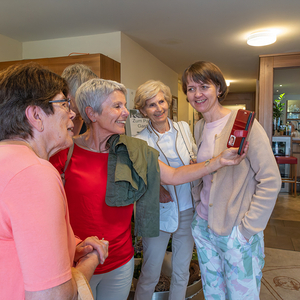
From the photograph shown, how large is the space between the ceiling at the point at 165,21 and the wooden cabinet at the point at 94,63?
47cm

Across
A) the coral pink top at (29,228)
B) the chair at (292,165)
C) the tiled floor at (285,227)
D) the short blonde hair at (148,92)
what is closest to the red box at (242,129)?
the coral pink top at (29,228)

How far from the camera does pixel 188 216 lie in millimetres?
1916

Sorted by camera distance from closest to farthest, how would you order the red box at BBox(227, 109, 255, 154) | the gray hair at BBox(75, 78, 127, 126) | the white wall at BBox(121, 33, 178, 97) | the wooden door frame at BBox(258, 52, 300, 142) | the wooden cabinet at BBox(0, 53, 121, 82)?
the red box at BBox(227, 109, 255, 154) < the gray hair at BBox(75, 78, 127, 126) < the wooden cabinet at BBox(0, 53, 121, 82) < the white wall at BBox(121, 33, 178, 97) < the wooden door frame at BBox(258, 52, 300, 142)

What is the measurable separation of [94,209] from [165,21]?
2976mm

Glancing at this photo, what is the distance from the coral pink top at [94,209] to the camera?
1.26m

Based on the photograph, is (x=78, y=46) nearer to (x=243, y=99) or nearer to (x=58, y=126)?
(x=58, y=126)

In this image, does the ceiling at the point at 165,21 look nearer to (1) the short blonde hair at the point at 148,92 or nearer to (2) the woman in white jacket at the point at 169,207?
(1) the short blonde hair at the point at 148,92

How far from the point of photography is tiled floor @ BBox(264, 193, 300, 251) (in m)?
3.57

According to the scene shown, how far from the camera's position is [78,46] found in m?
4.10

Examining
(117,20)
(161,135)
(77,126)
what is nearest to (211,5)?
(117,20)

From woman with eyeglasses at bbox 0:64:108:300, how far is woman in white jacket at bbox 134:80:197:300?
3.84 ft

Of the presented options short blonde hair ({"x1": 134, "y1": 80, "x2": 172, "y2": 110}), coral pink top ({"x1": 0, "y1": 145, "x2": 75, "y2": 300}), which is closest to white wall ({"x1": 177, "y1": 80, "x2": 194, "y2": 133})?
short blonde hair ({"x1": 134, "y1": 80, "x2": 172, "y2": 110})

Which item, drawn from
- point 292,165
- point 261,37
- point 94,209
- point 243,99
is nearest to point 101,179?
point 94,209

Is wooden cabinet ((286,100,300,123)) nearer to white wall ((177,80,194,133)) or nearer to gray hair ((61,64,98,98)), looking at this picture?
white wall ((177,80,194,133))
